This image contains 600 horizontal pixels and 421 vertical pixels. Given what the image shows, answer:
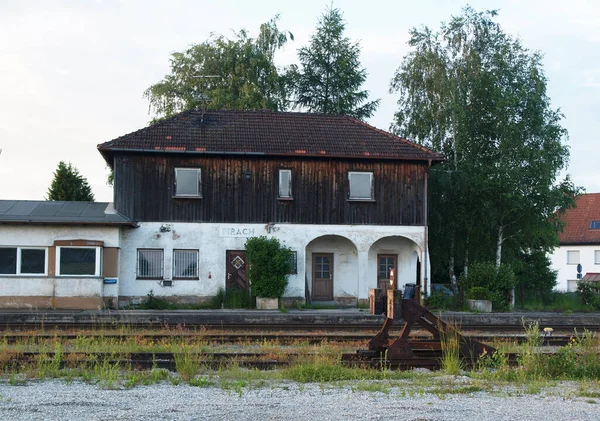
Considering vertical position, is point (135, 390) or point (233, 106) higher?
point (233, 106)

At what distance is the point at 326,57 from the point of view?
143 feet

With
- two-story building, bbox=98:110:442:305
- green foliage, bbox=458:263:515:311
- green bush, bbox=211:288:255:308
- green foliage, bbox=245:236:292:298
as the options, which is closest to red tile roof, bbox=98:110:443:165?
two-story building, bbox=98:110:442:305

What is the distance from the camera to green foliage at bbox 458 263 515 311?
27.5 meters

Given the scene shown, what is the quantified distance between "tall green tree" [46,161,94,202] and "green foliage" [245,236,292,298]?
17.6 meters

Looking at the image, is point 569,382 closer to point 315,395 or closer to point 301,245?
point 315,395

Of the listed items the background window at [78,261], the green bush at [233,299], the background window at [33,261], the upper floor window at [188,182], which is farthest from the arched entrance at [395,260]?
the background window at [33,261]

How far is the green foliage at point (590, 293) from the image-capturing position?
28.3 m

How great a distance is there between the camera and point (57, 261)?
26.1 metres

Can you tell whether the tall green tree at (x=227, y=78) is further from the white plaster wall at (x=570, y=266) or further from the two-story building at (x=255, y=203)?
the white plaster wall at (x=570, y=266)

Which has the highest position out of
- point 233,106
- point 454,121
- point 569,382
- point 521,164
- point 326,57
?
point 326,57

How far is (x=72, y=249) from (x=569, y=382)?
19174 millimetres

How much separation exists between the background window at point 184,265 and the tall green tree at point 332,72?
17.5 meters

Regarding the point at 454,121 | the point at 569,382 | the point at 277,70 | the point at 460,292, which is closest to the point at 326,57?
the point at 277,70

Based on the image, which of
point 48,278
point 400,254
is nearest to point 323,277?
point 400,254
